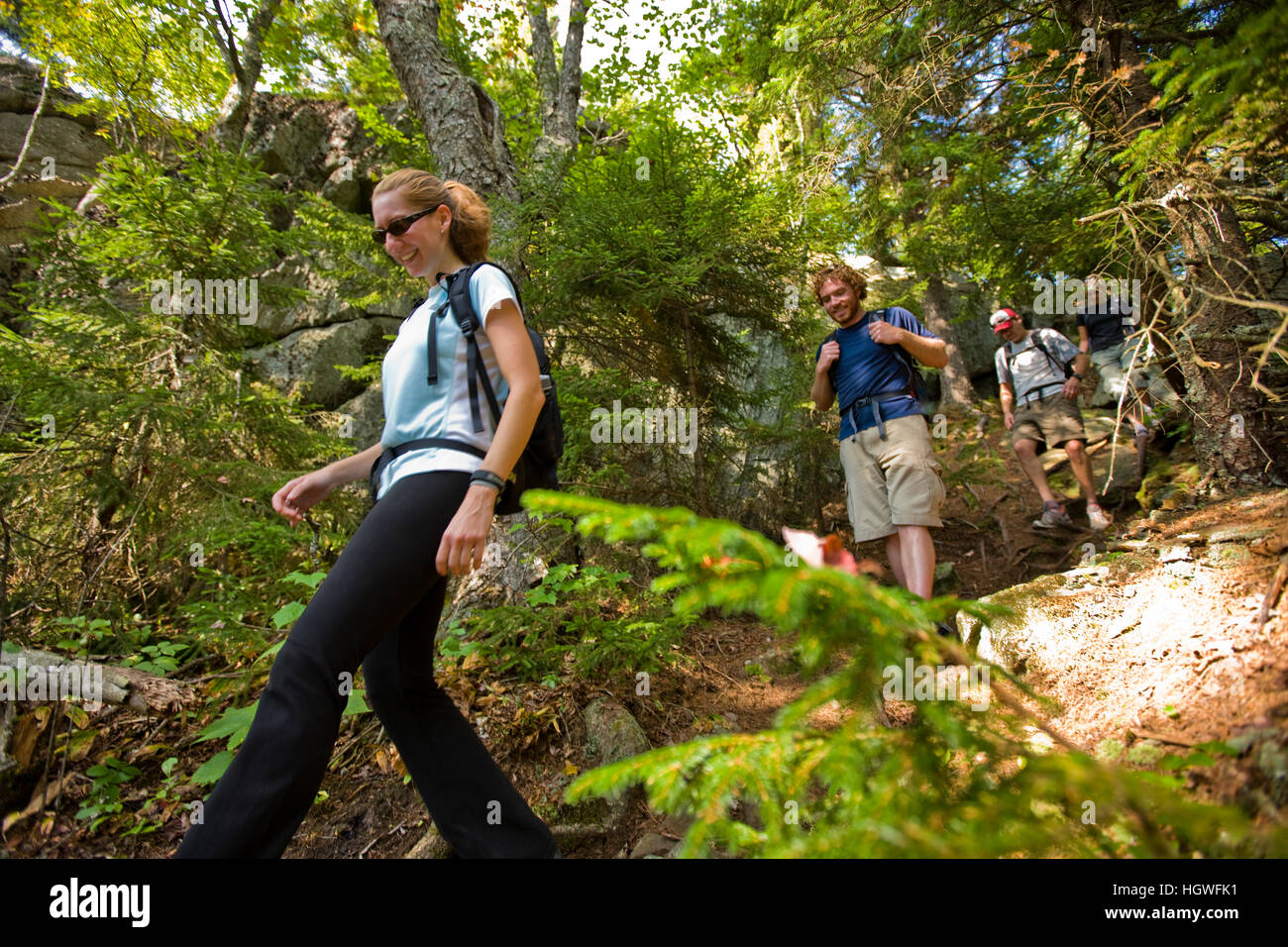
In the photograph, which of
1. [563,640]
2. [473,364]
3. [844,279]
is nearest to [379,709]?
[473,364]

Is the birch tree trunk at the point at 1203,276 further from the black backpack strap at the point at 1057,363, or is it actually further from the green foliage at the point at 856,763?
the green foliage at the point at 856,763

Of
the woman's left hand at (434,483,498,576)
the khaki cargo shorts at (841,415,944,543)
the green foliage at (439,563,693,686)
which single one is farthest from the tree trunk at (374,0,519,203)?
the woman's left hand at (434,483,498,576)

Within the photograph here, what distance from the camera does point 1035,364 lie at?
6012 mm

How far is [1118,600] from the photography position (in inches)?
106

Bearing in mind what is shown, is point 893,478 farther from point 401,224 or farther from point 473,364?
point 401,224

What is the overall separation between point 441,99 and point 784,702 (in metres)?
5.59

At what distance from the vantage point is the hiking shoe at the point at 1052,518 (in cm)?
578

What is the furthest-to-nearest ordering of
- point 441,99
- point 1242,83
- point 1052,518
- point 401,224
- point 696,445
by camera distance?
point 1052,518
point 441,99
point 696,445
point 401,224
point 1242,83

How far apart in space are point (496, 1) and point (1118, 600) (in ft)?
48.5

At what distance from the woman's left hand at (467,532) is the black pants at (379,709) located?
101 millimetres

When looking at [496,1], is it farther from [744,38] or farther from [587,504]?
[587,504]

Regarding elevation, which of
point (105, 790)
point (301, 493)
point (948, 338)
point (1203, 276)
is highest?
point (948, 338)

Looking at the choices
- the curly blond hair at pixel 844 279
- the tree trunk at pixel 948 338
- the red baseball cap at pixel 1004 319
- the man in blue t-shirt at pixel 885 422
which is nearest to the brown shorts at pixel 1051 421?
the red baseball cap at pixel 1004 319

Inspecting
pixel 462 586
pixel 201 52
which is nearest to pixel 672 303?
pixel 462 586
